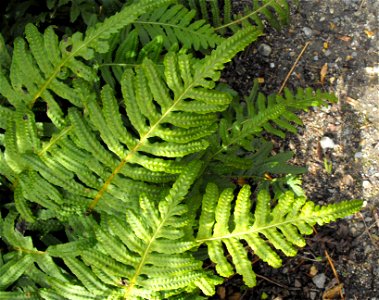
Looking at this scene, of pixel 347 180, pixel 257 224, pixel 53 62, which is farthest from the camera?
pixel 347 180

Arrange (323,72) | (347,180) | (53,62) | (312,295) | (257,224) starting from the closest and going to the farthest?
(257,224) < (53,62) < (312,295) < (347,180) < (323,72)

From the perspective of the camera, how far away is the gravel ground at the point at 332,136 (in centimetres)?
286

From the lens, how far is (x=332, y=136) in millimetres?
3098

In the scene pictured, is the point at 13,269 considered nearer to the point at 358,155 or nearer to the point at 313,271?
the point at 313,271

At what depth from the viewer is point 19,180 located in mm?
1840

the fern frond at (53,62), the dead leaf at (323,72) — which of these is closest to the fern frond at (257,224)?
the fern frond at (53,62)

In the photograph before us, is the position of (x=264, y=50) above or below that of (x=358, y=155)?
above

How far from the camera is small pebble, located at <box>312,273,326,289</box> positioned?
2.85 meters

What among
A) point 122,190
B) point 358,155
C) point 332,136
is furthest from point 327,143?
point 122,190

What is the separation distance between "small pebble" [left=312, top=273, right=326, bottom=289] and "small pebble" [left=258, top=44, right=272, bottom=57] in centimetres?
117

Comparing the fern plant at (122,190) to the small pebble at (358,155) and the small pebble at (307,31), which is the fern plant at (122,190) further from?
the small pebble at (307,31)

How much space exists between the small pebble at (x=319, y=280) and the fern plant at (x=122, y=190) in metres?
1.04

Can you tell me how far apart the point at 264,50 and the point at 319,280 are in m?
1.21

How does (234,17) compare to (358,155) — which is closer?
(234,17)
